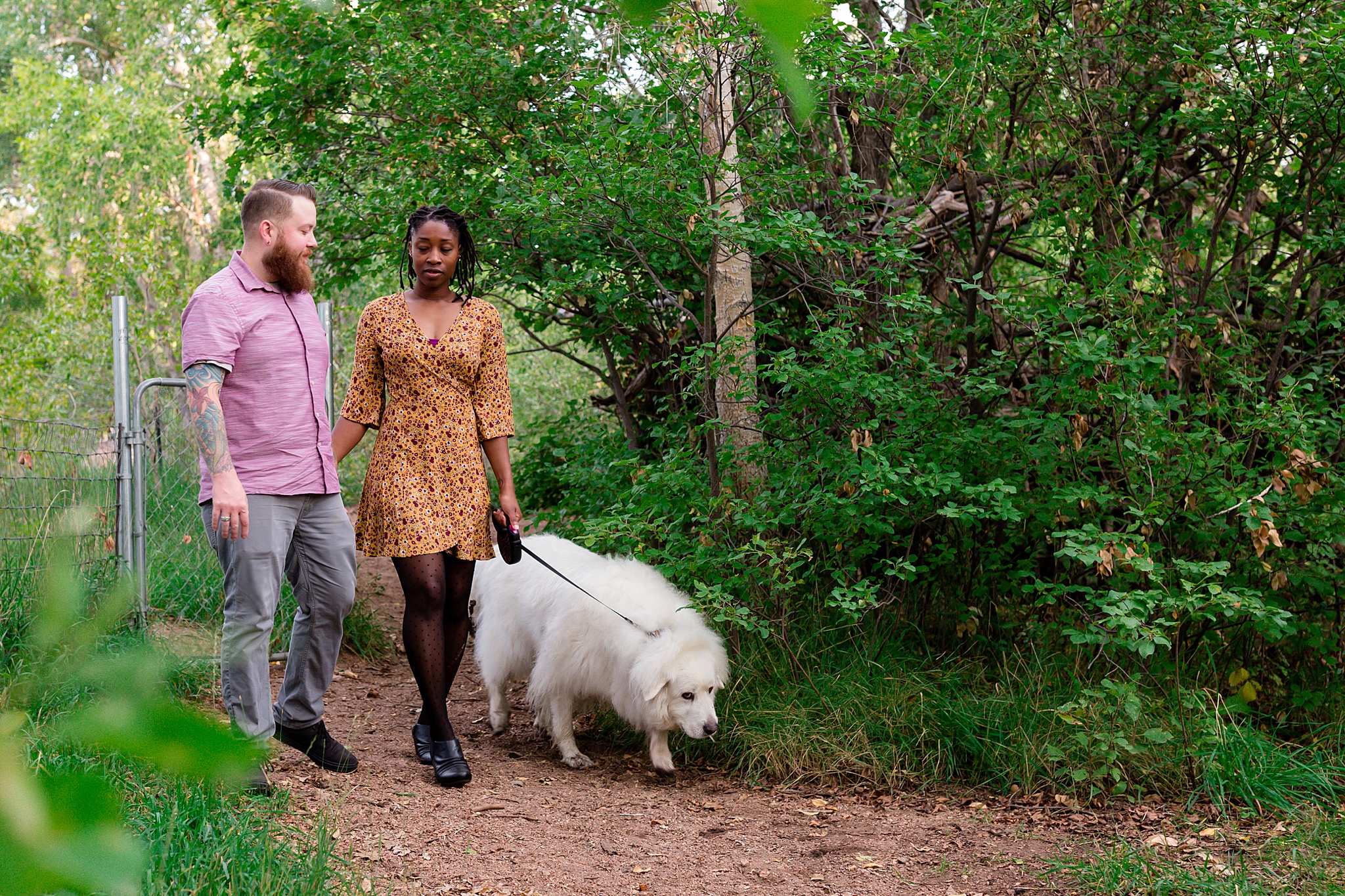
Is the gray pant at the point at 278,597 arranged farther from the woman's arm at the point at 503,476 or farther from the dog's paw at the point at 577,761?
the dog's paw at the point at 577,761

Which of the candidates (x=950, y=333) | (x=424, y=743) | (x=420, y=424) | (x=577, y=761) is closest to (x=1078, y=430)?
(x=950, y=333)

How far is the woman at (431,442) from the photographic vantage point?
156 inches

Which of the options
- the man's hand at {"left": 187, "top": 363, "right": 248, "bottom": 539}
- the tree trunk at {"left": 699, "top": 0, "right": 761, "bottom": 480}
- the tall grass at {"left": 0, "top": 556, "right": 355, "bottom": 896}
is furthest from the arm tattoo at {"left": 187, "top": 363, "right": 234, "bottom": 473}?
the tree trunk at {"left": 699, "top": 0, "right": 761, "bottom": 480}

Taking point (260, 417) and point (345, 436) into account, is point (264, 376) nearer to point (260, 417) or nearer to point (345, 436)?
point (260, 417)

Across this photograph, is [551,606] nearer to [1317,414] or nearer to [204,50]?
[1317,414]

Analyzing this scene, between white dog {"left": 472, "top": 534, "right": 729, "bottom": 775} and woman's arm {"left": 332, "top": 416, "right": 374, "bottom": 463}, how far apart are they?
42.8 inches

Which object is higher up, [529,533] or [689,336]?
[689,336]

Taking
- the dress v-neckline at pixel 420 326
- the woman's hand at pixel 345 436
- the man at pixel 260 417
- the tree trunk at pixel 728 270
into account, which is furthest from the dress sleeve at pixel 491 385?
the tree trunk at pixel 728 270

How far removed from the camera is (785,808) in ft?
13.7

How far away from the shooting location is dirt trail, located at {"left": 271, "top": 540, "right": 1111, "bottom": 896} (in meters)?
3.40

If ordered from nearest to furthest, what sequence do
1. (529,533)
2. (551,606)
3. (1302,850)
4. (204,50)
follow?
(1302,850) → (551,606) → (529,533) → (204,50)

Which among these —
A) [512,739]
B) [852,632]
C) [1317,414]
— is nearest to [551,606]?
[512,739]

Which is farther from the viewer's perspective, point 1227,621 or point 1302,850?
point 1227,621

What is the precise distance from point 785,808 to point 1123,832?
1223mm
